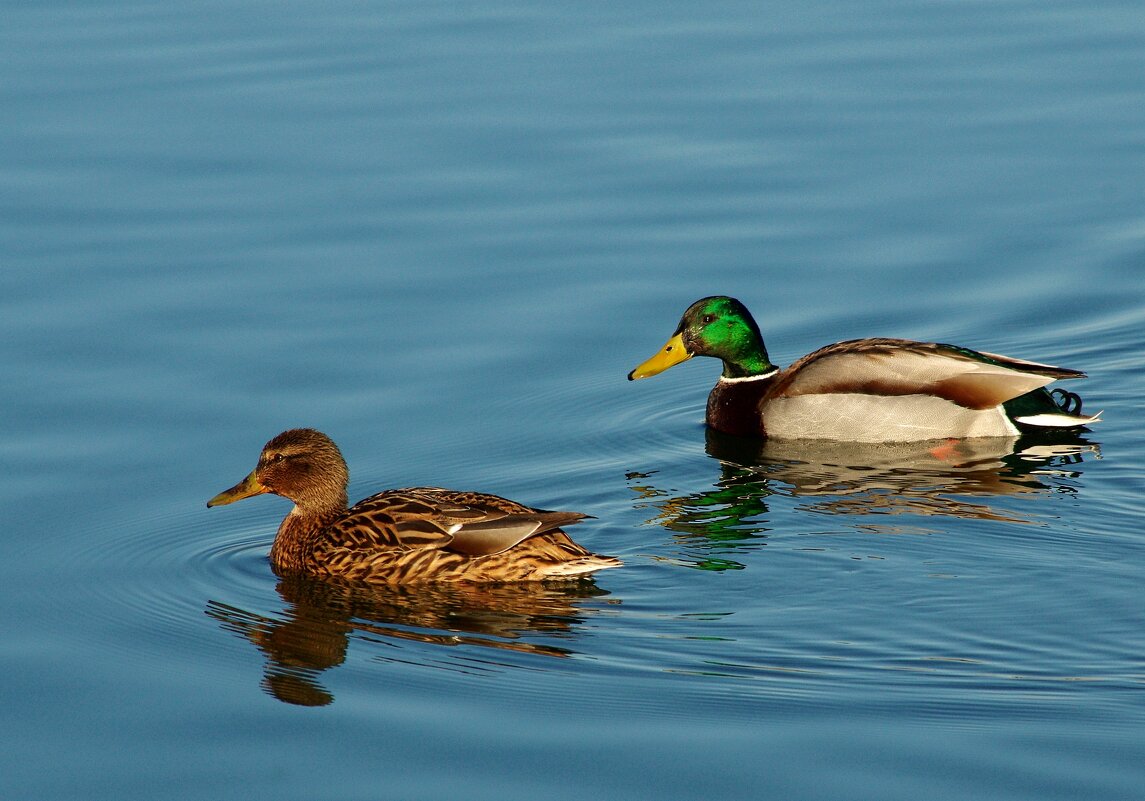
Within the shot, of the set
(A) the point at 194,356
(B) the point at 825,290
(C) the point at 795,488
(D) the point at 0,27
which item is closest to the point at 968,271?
A: (B) the point at 825,290

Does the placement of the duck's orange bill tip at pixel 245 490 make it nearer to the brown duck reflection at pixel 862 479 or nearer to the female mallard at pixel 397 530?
the female mallard at pixel 397 530

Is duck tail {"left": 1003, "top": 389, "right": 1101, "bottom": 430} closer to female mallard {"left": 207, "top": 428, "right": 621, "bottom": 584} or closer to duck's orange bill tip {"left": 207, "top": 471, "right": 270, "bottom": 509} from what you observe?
female mallard {"left": 207, "top": 428, "right": 621, "bottom": 584}

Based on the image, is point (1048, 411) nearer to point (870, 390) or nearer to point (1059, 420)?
point (1059, 420)

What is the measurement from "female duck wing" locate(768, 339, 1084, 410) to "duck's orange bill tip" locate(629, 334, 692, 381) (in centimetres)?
92

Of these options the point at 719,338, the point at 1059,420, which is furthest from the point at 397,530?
the point at 1059,420

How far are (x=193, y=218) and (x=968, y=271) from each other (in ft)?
20.8

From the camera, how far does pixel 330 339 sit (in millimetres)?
13422

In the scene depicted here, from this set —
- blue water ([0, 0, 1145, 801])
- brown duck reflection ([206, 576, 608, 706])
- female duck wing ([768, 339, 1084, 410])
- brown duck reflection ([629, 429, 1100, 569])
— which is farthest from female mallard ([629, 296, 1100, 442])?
brown duck reflection ([206, 576, 608, 706])

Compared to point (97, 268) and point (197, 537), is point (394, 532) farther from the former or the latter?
point (97, 268)

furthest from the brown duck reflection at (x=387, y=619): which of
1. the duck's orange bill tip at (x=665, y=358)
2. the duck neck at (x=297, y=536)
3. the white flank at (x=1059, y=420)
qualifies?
the white flank at (x=1059, y=420)

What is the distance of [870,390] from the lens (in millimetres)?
13117

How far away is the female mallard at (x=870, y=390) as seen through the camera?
1290 centimetres

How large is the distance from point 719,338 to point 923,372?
1.52 metres

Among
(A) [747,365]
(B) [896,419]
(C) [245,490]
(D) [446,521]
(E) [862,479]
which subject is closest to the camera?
(D) [446,521]
